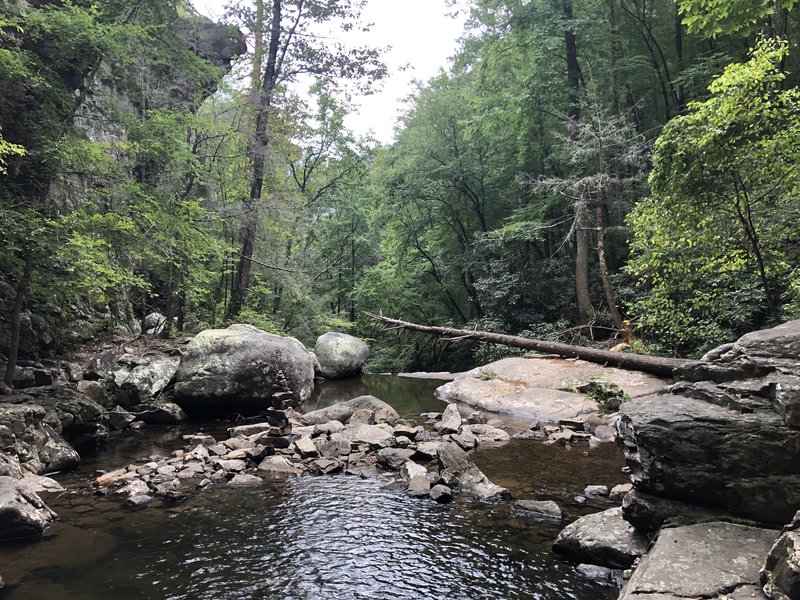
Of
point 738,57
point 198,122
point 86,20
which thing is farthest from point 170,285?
point 738,57

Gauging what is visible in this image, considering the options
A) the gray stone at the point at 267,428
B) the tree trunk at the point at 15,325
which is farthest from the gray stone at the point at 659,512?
the tree trunk at the point at 15,325

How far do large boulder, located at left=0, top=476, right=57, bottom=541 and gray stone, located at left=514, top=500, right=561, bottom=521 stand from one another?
5.76 meters

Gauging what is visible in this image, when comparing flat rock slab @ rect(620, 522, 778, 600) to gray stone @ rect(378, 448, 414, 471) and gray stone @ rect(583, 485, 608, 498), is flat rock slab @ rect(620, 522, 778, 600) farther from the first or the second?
gray stone @ rect(378, 448, 414, 471)

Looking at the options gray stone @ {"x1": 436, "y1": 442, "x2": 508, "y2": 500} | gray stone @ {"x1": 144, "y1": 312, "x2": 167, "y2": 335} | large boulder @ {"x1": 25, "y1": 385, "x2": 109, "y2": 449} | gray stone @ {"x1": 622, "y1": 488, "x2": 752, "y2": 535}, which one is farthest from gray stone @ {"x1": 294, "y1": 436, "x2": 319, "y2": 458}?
gray stone @ {"x1": 144, "y1": 312, "x2": 167, "y2": 335}

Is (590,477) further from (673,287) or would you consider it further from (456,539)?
(673,287)

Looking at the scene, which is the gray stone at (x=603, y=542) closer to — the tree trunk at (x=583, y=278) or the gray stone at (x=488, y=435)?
the gray stone at (x=488, y=435)

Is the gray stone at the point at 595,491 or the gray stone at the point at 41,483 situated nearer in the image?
the gray stone at the point at 595,491

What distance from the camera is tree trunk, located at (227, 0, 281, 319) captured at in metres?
17.2

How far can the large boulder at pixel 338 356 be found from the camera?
20.6m

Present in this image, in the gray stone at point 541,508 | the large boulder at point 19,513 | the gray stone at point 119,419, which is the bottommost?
the gray stone at point 541,508

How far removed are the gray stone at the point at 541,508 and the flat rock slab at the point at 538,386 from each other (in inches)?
204

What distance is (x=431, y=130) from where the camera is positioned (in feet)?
76.0

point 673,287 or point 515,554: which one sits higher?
point 673,287

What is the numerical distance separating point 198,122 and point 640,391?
13.7m
